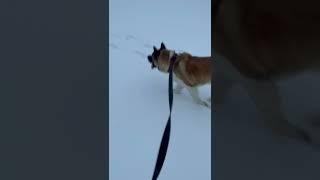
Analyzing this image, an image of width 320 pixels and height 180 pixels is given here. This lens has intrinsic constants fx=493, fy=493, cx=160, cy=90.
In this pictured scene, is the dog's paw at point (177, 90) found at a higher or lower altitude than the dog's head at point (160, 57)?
lower

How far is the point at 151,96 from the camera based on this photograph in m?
1.06

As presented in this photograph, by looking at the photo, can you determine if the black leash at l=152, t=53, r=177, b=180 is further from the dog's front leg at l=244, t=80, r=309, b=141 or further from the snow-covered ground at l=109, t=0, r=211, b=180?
the dog's front leg at l=244, t=80, r=309, b=141

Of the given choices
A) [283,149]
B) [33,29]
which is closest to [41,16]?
[33,29]

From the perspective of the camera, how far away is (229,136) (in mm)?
1087

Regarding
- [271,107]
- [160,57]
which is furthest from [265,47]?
[160,57]

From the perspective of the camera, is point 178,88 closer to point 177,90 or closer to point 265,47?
point 177,90

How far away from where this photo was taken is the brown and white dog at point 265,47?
3.50ft

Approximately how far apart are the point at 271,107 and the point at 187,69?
0.22 metres

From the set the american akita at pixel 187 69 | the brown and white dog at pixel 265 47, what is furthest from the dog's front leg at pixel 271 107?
the american akita at pixel 187 69

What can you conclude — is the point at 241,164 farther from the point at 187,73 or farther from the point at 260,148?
the point at 187,73

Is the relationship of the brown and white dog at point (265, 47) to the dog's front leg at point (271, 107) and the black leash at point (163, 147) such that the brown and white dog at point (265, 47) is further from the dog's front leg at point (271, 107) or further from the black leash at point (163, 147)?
the black leash at point (163, 147)

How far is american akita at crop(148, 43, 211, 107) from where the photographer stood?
3.46ft

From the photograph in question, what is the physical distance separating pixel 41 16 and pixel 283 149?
60 centimetres

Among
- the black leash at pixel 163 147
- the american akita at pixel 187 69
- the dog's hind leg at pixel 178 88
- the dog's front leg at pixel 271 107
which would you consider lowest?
the black leash at pixel 163 147
